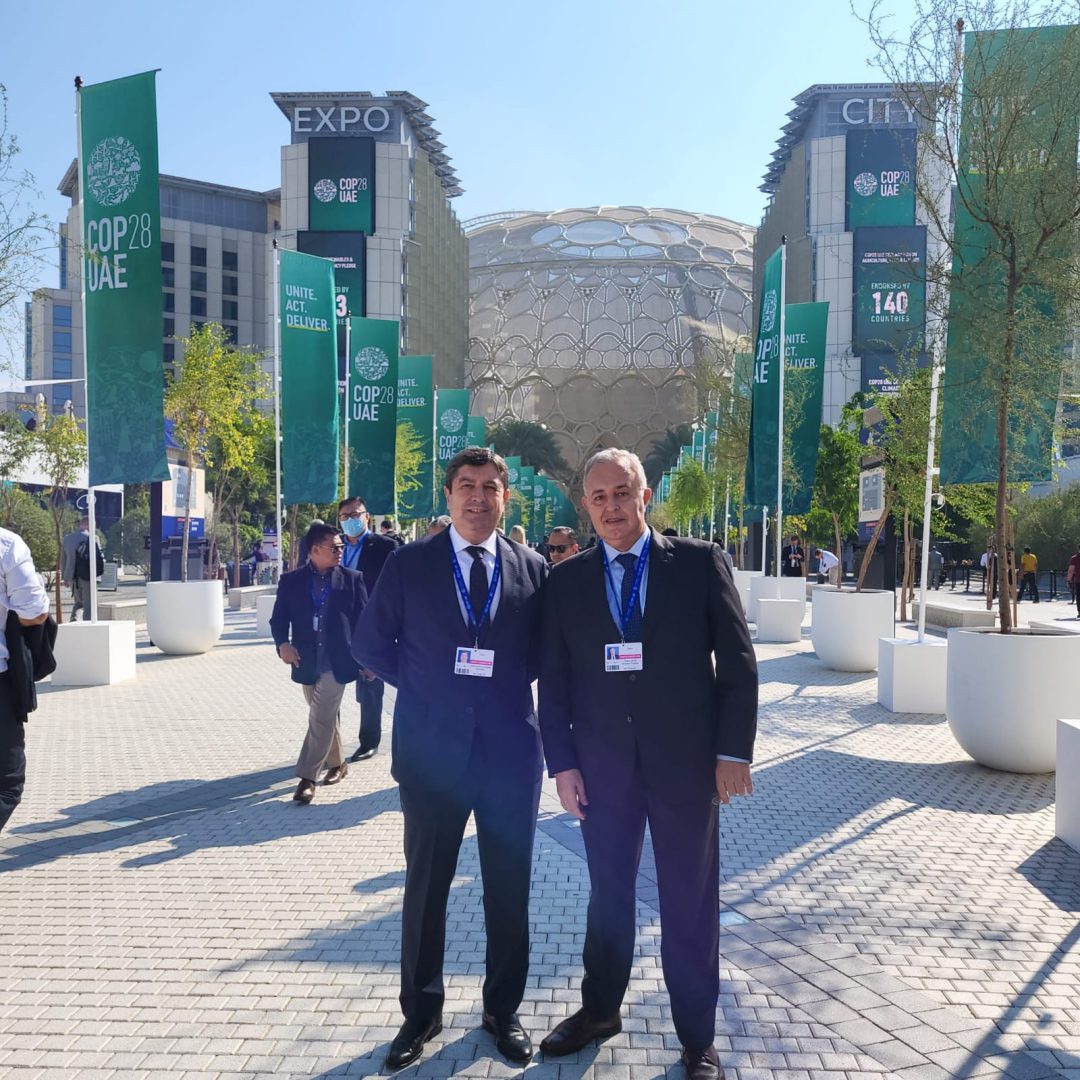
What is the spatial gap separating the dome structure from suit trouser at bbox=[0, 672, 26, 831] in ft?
290

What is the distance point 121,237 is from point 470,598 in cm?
938

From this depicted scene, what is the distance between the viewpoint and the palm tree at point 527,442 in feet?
282

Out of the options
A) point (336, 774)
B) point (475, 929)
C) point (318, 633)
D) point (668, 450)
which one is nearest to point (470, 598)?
point (475, 929)

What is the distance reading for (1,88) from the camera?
8789mm

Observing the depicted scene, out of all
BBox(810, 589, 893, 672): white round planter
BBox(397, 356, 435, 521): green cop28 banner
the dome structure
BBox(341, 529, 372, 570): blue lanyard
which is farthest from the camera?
the dome structure

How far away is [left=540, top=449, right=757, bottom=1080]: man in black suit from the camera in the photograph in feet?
10.2

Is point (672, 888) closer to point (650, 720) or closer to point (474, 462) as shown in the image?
point (650, 720)

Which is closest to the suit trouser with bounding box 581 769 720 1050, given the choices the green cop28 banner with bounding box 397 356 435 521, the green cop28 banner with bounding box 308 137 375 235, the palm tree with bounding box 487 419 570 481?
the green cop28 banner with bounding box 397 356 435 521

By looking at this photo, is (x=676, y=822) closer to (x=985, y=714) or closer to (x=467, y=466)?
(x=467, y=466)

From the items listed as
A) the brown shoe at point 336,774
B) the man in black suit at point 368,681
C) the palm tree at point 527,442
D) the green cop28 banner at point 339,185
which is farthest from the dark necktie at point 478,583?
the palm tree at point 527,442

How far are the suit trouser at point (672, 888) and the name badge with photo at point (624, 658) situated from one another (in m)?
0.35

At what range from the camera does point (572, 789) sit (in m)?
3.21

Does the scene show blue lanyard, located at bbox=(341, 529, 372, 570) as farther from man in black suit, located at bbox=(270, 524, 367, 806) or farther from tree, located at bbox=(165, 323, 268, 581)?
tree, located at bbox=(165, 323, 268, 581)

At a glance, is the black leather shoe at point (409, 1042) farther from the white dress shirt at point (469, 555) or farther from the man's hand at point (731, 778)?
the white dress shirt at point (469, 555)
